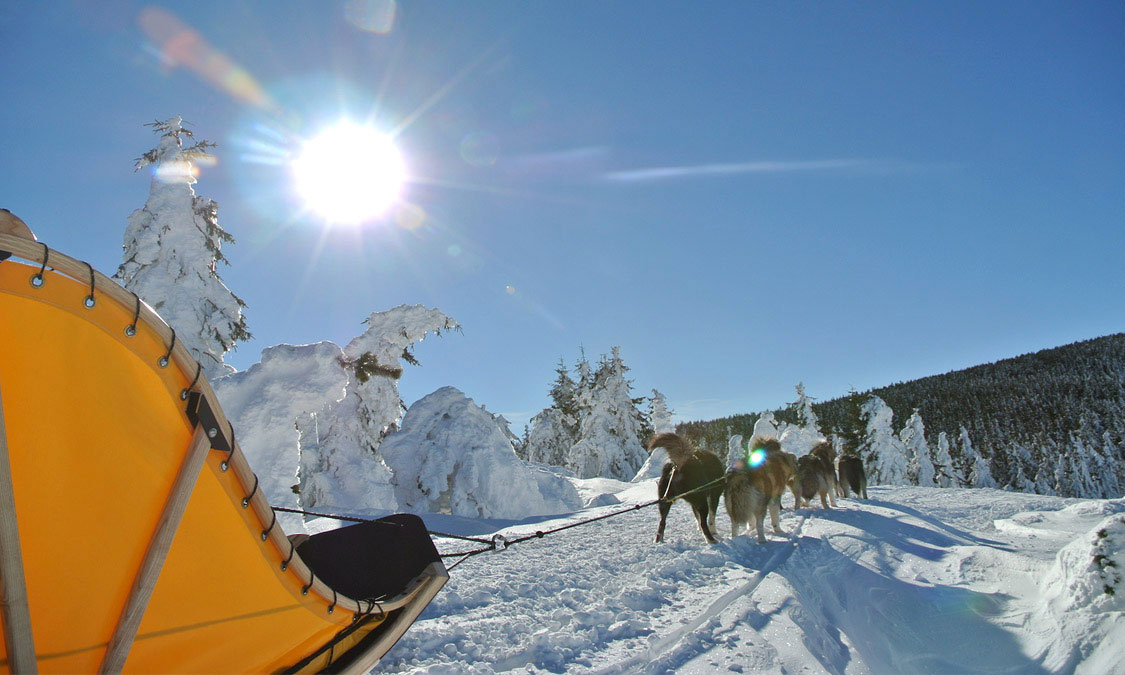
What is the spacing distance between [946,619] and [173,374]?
17.1 feet

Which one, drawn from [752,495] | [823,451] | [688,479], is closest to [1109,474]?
[823,451]

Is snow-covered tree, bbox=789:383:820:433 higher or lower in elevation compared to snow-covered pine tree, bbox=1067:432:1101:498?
higher

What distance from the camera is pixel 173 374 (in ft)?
5.77

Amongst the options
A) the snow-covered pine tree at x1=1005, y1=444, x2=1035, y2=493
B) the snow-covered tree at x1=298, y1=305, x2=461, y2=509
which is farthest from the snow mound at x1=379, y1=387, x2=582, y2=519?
the snow-covered pine tree at x1=1005, y1=444, x2=1035, y2=493

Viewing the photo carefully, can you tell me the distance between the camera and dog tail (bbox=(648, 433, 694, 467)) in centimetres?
794

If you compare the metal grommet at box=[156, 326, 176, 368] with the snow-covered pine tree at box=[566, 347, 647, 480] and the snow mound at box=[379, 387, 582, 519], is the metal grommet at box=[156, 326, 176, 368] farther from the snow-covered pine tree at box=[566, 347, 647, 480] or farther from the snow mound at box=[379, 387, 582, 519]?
the snow-covered pine tree at box=[566, 347, 647, 480]

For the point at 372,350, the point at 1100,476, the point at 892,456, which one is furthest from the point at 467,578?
the point at 1100,476

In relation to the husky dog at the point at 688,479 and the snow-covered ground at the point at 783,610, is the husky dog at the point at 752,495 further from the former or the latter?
the snow-covered ground at the point at 783,610

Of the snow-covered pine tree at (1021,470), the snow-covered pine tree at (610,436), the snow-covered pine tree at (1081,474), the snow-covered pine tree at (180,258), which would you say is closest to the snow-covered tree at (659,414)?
the snow-covered pine tree at (610,436)

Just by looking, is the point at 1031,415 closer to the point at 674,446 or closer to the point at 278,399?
the point at 674,446

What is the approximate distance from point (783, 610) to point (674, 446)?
4051mm

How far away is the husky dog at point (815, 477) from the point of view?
1070cm

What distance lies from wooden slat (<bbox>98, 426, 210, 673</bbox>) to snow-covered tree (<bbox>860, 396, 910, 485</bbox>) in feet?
131

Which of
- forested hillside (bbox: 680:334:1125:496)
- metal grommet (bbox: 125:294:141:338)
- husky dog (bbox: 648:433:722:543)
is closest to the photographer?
metal grommet (bbox: 125:294:141:338)
